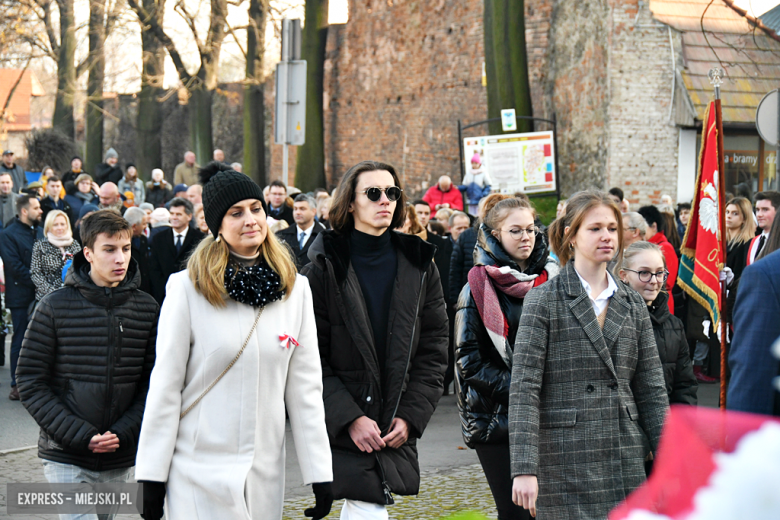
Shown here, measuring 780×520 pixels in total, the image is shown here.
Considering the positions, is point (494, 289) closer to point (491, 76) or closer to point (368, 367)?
point (368, 367)

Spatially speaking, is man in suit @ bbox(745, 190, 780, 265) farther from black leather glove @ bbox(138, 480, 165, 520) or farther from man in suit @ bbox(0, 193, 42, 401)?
man in suit @ bbox(0, 193, 42, 401)

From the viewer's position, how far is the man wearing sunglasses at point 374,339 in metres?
3.98

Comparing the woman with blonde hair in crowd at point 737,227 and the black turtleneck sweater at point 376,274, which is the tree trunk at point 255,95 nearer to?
the woman with blonde hair in crowd at point 737,227

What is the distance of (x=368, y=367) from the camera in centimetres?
404

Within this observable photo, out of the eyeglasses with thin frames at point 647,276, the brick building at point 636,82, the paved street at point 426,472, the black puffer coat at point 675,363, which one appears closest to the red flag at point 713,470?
the black puffer coat at point 675,363

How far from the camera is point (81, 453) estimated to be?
420 cm

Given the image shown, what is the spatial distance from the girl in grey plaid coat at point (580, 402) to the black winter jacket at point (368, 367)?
57 centimetres

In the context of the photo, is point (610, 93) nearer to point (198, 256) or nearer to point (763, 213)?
point (763, 213)

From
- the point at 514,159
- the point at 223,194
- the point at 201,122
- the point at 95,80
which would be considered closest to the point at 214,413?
the point at 223,194

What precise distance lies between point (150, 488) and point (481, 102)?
22.8 m

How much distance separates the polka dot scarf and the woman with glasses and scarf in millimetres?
1164

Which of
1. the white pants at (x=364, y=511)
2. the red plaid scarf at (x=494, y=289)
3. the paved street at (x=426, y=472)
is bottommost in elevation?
the paved street at (x=426, y=472)

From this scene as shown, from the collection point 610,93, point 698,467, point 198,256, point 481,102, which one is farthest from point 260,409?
Answer: point 481,102

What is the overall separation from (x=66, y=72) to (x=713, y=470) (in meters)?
32.5
